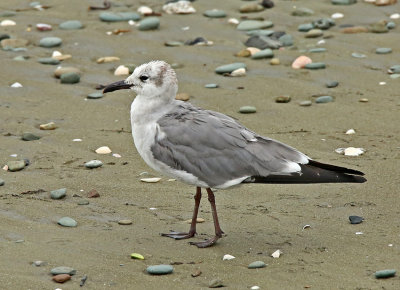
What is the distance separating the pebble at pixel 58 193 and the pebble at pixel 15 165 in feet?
1.97

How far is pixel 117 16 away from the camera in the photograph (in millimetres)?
10508

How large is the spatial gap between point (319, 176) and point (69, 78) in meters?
3.93

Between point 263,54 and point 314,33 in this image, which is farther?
point 314,33

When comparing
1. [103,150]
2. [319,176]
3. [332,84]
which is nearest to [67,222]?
[103,150]

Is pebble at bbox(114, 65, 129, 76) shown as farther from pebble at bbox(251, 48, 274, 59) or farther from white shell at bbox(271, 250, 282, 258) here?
white shell at bbox(271, 250, 282, 258)

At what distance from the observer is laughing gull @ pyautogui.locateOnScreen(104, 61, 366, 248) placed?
570 centimetres

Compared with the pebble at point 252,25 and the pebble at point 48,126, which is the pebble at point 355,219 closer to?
the pebble at point 48,126

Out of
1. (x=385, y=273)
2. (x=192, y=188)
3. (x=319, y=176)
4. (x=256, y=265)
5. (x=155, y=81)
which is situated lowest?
(x=192, y=188)

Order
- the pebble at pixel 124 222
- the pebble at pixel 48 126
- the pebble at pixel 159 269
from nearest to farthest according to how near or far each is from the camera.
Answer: the pebble at pixel 159 269 → the pebble at pixel 124 222 → the pebble at pixel 48 126

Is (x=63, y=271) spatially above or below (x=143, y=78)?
below

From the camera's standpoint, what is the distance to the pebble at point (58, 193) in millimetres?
6375

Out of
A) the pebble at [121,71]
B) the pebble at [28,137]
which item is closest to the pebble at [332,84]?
the pebble at [121,71]

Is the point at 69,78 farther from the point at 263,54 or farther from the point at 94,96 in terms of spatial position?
the point at 263,54

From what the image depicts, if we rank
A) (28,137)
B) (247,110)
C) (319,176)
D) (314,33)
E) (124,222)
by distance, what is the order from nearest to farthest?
1. (319,176)
2. (124,222)
3. (28,137)
4. (247,110)
5. (314,33)
